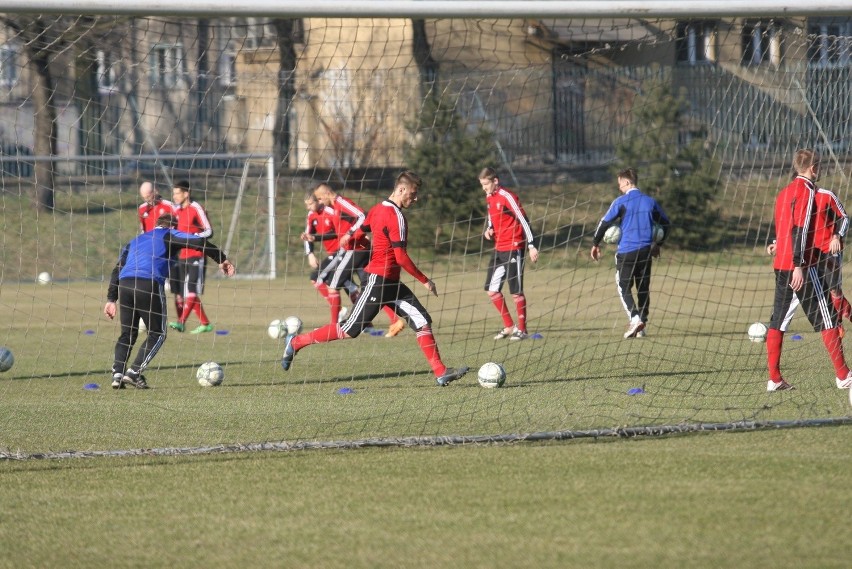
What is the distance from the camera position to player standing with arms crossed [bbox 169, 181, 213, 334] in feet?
45.9

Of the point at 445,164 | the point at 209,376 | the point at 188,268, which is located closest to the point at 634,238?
the point at 445,164

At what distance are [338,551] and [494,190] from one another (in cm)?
860

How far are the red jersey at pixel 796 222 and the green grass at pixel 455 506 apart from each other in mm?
1758

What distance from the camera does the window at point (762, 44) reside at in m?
9.09

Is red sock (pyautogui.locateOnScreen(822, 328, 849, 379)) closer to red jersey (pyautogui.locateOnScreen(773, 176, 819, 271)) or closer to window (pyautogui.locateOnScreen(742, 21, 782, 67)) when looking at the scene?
red jersey (pyautogui.locateOnScreen(773, 176, 819, 271))

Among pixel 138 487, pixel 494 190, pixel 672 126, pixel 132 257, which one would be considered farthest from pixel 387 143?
pixel 138 487

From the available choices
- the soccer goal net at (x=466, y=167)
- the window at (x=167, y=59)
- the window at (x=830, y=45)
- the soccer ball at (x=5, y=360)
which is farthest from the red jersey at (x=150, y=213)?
the window at (x=830, y=45)

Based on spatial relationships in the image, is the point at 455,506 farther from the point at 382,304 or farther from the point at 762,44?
the point at 762,44

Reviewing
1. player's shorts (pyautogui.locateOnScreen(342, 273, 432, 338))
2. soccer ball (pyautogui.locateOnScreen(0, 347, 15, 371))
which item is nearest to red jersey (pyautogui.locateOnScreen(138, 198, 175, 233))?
soccer ball (pyautogui.locateOnScreen(0, 347, 15, 371))

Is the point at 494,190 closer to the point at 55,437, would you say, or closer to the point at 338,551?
the point at 55,437

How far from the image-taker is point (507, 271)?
1324 cm

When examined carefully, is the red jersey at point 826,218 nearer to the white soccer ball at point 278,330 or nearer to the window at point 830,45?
the window at point 830,45

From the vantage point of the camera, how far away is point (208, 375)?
9.84m

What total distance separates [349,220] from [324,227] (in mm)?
500
